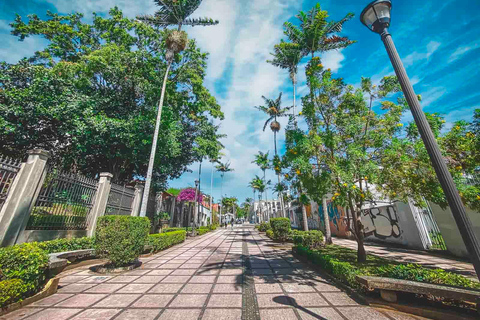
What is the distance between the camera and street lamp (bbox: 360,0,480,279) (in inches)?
75.6

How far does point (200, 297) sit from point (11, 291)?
3303 mm

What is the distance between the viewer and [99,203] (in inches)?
312

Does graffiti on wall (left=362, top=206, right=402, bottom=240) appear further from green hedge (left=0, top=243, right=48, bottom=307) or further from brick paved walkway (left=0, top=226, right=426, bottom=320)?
green hedge (left=0, top=243, right=48, bottom=307)

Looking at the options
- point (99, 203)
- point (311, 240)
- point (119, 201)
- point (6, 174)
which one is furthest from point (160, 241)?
point (311, 240)

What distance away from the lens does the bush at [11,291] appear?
303 centimetres

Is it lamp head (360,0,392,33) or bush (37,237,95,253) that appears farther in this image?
bush (37,237,95,253)

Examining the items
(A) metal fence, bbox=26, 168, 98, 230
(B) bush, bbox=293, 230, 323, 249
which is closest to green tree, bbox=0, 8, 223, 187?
(A) metal fence, bbox=26, 168, 98, 230

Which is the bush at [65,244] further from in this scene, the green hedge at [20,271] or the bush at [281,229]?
the bush at [281,229]

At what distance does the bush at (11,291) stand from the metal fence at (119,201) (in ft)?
18.4

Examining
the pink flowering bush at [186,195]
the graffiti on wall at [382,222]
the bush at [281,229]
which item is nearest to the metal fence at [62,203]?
the bush at [281,229]

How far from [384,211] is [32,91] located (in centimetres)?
2158

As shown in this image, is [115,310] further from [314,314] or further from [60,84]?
[60,84]

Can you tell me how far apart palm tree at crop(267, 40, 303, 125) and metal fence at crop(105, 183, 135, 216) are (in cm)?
1409

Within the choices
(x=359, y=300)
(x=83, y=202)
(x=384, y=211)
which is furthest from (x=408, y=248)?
(x=83, y=202)
